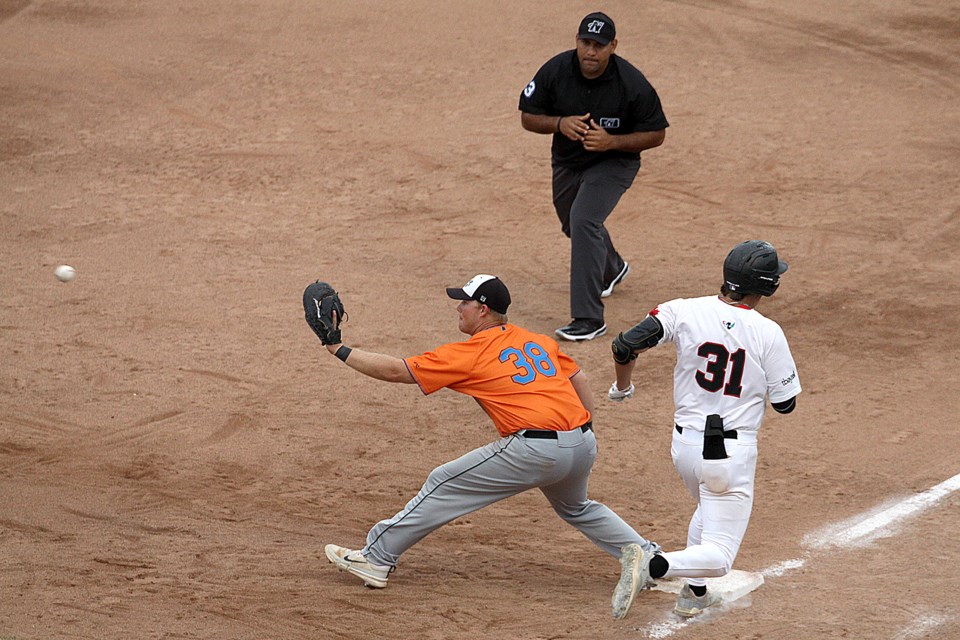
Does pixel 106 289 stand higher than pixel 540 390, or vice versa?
pixel 540 390

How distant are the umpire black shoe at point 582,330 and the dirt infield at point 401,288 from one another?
11cm

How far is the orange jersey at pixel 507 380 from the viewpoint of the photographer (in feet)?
19.1

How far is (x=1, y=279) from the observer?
10.3 metres

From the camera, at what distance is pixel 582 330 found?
9484mm

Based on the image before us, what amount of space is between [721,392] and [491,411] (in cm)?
110

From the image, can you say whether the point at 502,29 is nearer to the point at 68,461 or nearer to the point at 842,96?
the point at 842,96

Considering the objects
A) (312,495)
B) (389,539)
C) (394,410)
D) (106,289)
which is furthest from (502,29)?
(389,539)

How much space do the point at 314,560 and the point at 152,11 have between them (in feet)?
41.8

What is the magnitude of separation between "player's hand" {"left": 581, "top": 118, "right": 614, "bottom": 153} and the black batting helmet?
11.9 feet

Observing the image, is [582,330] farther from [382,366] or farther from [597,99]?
[382,366]

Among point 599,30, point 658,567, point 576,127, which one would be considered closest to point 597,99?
point 576,127

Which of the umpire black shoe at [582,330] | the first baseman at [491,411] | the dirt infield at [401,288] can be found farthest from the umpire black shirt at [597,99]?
the first baseman at [491,411]

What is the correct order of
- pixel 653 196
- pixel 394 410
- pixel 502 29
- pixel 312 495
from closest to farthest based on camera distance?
pixel 312 495 < pixel 394 410 < pixel 653 196 < pixel 502 29

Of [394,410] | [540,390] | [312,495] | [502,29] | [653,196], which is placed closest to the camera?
[540,390]
